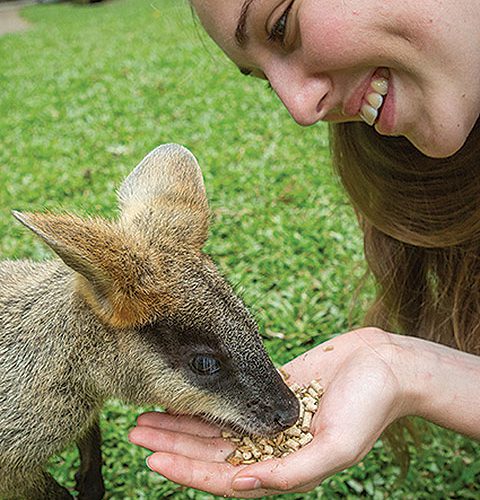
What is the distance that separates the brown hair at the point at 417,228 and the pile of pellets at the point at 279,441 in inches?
28.9

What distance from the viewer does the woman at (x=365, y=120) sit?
1.78 m

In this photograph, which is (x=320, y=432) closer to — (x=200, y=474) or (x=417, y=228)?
(x=200, y=474)

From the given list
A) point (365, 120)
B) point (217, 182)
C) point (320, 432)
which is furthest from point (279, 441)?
point (217, 182)

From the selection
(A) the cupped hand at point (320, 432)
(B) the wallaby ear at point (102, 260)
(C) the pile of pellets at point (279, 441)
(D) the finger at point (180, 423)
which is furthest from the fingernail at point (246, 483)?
(B) the wallaby ear at point (102, 260)

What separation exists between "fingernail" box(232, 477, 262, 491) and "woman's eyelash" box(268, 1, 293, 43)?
1051mm

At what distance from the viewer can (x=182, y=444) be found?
1.96 m

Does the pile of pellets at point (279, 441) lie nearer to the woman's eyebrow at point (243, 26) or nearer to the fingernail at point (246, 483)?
the fingernail at point (246, 483)

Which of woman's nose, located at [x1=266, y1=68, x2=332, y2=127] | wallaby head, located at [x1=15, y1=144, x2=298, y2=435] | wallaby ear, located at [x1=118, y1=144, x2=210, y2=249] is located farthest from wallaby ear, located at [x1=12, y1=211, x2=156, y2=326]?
woman's nose, located at [x1=266, y1=68, x2=332, y2=127]

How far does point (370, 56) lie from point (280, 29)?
0.76 ft

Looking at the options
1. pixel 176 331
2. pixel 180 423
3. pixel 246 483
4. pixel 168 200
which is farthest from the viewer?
pixel 168 200

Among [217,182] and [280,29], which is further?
[217,182]

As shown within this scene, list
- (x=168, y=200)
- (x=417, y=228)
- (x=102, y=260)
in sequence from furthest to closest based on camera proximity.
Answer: (x=417, y=228) → (x=168, y=200) → (x=102, y=260)

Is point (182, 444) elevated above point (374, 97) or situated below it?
below

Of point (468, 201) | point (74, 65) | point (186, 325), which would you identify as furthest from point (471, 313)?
point (74, 65)
